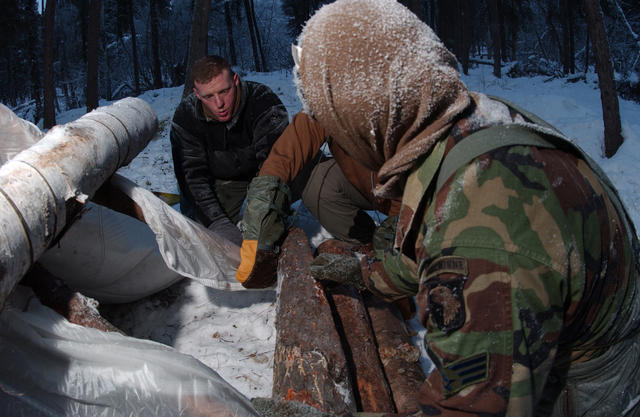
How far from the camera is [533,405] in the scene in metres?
1.15

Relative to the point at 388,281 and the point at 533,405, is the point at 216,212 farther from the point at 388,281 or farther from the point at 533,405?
the point at 533,405

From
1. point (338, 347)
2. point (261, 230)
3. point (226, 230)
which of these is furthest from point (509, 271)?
point (226, 230)

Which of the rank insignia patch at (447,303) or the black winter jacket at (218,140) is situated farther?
the black winter jacket at (218,140)

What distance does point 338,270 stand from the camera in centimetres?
219

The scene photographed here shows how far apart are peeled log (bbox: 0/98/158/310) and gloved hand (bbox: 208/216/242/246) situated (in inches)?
35.1

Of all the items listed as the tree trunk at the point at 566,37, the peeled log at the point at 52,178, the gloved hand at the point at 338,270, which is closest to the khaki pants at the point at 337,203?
the gloved hand at the point at 338,270

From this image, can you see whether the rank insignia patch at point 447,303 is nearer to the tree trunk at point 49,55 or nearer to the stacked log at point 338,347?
the stacked log at point 338,347

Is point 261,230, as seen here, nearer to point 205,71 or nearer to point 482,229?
point 205,71

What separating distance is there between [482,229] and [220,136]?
3.15m

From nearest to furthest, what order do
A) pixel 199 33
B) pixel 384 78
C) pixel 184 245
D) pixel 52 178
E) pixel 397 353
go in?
pixel 384 78 → pixel 52 178 → pixel 397 353 → pixel 184 245 → pixel 199 33

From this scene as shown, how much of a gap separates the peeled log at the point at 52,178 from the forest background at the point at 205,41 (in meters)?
5.78

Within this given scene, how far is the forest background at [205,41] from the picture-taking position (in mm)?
9475

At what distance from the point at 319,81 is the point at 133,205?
1841 mm

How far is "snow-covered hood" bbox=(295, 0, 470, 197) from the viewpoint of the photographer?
1.26 meters
